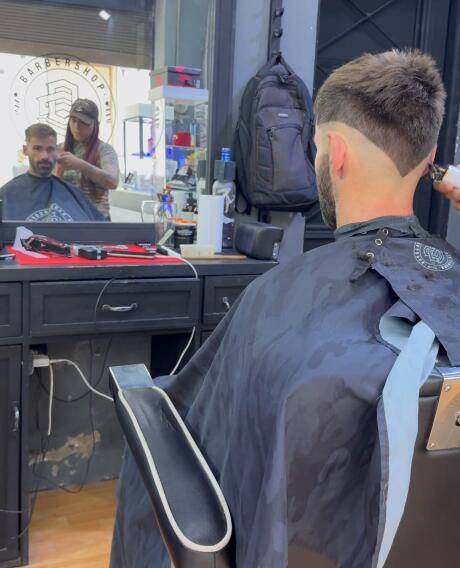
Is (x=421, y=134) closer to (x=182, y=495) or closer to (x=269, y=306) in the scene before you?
(x=269, y=306)

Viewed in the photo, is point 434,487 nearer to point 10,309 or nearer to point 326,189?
point 326,189

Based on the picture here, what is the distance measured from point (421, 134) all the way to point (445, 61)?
89.6 inches

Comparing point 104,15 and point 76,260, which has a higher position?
→ point 104,15

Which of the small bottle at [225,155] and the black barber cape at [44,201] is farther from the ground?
the small bottle at [225,155]

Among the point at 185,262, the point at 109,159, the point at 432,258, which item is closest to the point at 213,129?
the point at 109,159

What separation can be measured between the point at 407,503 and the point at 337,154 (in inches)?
21.5

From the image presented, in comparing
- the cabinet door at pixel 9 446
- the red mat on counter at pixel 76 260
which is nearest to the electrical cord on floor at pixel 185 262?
the red mat on counter at pixel 76 260

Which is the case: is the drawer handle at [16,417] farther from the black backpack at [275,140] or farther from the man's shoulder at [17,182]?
the black backpack at [275,140]

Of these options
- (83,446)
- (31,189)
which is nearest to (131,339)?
(83,446)

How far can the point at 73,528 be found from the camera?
206 centimetres

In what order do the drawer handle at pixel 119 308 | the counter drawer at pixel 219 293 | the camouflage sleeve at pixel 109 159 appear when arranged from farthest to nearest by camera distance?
the camouflage sleeve at pixel 109 159, the counter drawer at pixel 219 293, the drawer handle at pixel 119 308

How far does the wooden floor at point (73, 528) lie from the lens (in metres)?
1.90

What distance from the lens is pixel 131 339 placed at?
234 centimetres

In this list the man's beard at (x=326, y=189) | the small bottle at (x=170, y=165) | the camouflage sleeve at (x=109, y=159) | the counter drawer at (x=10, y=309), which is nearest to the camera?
the man's beard at (x=326, y=189)
